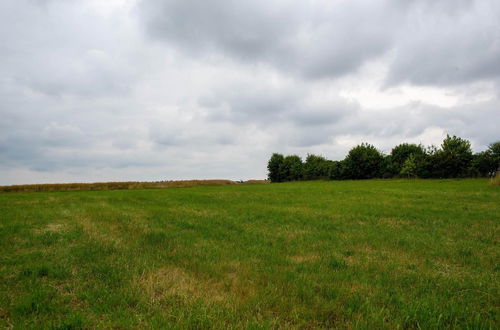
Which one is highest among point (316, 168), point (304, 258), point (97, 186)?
point (316, 168)

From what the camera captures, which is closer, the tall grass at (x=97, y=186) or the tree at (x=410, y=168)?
the tall grass at (x=97, y=186)

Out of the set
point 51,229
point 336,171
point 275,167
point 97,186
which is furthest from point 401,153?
point 51,229

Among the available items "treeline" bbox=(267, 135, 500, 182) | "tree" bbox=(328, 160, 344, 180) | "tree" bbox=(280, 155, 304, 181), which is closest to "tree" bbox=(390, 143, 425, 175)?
"treeline" bbox=(267, 135, 500, 182)

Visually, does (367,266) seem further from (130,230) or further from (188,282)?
(130,230)

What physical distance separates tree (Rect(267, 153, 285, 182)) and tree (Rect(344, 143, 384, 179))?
1568 inches

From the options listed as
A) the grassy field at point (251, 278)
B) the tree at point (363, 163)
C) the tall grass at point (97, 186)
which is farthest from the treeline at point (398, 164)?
the grassy field at point (251, 278)

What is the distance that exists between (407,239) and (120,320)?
9734 mm

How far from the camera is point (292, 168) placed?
13100 cm

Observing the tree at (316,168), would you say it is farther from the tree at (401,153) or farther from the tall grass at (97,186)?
the tall grass at (97,186)

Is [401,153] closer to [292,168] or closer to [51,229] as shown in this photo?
[292,168]

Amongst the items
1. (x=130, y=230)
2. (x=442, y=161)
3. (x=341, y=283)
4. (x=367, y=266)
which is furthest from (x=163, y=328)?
(x=442, y=161)

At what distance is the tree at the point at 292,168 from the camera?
130 m

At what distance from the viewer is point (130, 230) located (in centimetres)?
1164

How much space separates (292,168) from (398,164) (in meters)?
46.6
